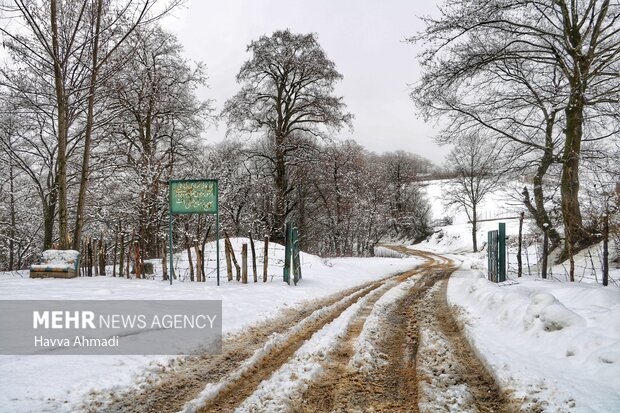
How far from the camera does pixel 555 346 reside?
4.25 meters

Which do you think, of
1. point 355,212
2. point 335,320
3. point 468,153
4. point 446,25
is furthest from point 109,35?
point 468,153

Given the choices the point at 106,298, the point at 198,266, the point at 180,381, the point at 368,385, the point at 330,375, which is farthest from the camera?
the point at 198,266

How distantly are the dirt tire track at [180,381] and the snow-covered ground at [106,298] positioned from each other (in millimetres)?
162

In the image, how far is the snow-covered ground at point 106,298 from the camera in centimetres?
297

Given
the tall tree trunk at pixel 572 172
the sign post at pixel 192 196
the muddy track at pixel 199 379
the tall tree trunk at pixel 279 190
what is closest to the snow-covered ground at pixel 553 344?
the muddy track at pixel 199 379

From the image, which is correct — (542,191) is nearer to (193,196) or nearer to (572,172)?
(572,172)

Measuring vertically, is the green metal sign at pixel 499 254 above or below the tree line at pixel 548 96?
below

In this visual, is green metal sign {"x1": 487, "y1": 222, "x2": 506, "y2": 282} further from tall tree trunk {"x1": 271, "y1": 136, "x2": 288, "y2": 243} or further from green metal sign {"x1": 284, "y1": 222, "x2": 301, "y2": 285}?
tall tree trunk {"x1": 271, "y1": 136, "x2": 288, "y2": 243}

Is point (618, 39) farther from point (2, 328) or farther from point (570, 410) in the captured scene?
point (2, 328)

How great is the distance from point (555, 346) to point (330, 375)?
2763 millimetres

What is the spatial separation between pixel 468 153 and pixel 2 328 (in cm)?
3960

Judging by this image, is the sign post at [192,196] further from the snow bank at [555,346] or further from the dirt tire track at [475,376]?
the snow bank at [555,346]

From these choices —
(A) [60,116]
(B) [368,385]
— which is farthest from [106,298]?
(A) [60,116]

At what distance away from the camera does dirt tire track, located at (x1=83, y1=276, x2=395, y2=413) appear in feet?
9.80
